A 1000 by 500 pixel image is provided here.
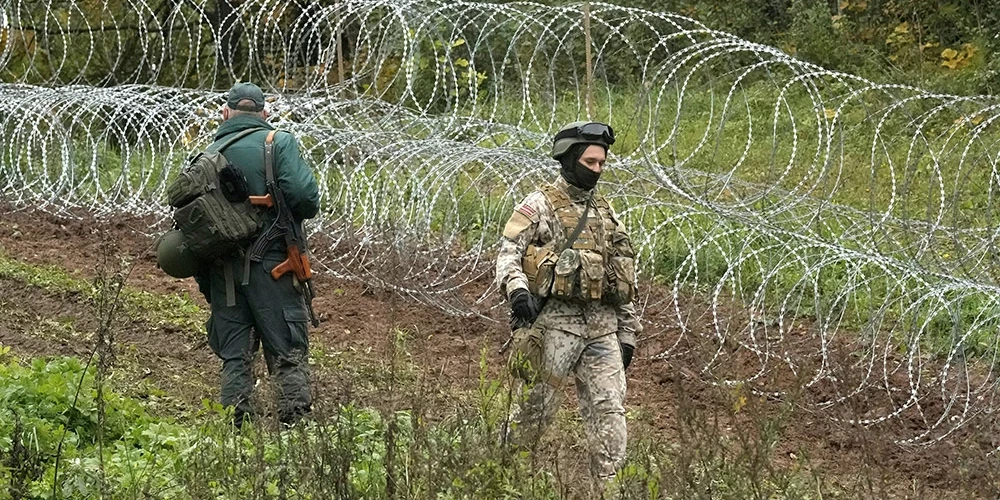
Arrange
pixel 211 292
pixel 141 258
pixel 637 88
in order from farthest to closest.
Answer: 1. pixel 637 88
2. pixel 141 258
3. pixel 211 292

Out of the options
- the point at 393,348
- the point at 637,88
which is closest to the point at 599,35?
the point at 637,88

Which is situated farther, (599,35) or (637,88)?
(599,35)

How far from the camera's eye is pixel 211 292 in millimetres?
6750

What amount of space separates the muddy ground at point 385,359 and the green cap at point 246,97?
87 cm

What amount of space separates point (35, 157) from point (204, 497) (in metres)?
11.8

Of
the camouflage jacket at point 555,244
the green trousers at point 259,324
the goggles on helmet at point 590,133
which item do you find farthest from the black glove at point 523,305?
the green trousers at point 259,324

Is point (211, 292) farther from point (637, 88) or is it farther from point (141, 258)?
point (637, 88)

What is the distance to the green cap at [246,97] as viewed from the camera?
679 cm

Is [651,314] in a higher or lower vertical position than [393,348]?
lower

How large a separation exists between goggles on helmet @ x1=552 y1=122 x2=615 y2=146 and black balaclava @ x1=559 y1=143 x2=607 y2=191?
38 millimetres

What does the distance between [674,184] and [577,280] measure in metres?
2.70

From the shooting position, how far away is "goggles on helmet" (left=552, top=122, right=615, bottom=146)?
231 inches

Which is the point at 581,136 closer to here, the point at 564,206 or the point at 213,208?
the point at 564,206

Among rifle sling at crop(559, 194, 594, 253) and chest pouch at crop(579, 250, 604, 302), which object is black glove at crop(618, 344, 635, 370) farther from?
rifle sling at crop(559, 194, 594, 253)
